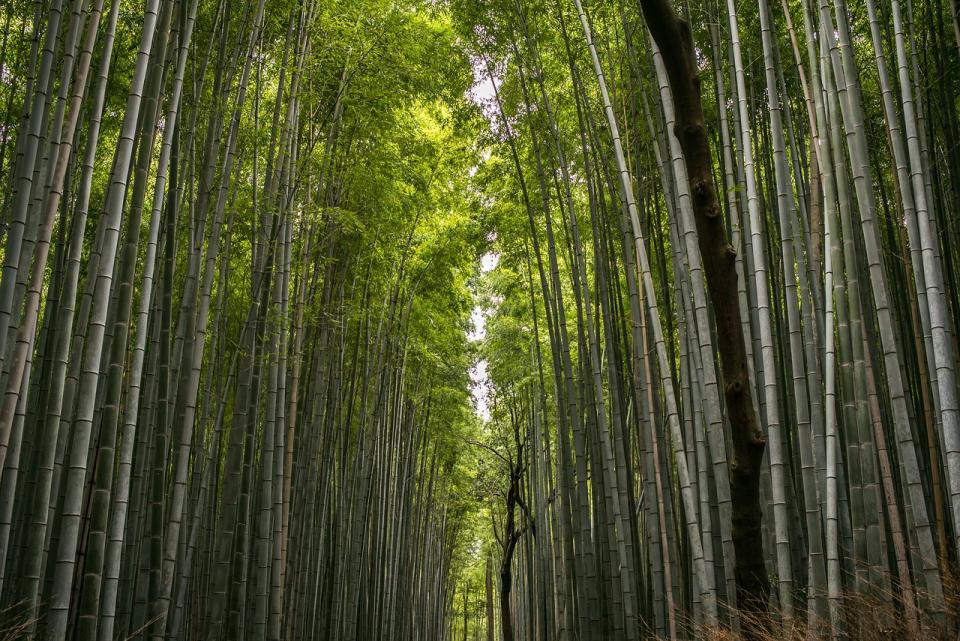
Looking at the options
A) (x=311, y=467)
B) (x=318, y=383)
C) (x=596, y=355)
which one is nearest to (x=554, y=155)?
(x=596, y=355)

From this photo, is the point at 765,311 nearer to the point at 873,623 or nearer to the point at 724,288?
the point at 724,288

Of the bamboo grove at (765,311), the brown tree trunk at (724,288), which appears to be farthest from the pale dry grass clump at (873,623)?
the brown tree trunk at (724,288)

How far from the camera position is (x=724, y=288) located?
96.4 inches

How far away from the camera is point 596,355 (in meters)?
4.40

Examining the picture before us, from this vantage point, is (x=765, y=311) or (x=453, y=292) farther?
(x=453, y=292)

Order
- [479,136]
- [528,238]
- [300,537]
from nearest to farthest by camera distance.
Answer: [300,537] → [479,136] → [528,238]

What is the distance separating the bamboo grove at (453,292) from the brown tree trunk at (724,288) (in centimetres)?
1

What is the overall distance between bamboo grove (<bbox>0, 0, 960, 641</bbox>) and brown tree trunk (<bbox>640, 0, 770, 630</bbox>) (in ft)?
0.04

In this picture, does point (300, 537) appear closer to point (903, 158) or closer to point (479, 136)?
point (479, 136)

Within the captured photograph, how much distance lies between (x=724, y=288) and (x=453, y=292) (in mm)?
5756

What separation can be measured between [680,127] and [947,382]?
1.25 m

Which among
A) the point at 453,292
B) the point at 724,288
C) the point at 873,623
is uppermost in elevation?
the point at 453,292

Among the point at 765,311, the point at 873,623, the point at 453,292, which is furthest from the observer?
the point at 453,292

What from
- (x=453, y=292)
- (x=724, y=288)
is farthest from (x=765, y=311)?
(x=453, y=292)
